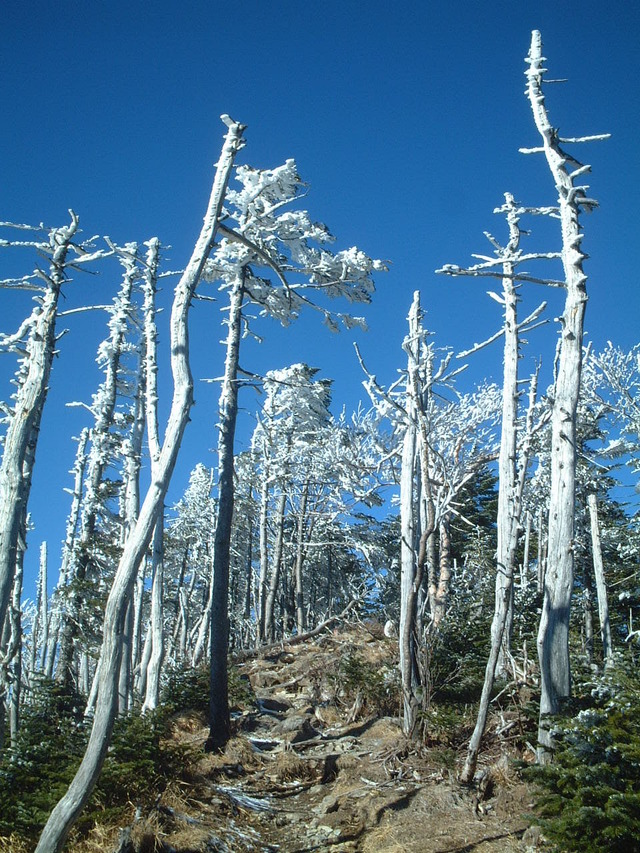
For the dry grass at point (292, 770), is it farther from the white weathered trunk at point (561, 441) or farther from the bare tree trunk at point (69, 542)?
the bare tree trunk at point (69, 542)

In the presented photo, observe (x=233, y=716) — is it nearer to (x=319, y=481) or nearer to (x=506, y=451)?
(x=506, y=451)

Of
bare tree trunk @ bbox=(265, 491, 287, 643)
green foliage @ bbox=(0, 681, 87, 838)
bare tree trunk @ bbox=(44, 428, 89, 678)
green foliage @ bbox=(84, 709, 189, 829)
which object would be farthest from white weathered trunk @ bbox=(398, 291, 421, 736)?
bare tree trunk @ bbox=(265, 491, 287, 643)

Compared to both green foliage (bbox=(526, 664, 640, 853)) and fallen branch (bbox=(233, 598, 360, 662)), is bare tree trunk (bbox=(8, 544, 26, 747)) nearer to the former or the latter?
fallen branch (bbox=(233, 598, 360, 662))

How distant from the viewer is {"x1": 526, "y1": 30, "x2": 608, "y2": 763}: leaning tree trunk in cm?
753

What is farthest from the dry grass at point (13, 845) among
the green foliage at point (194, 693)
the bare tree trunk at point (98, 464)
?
the bare tree trunk at point (98, 464)

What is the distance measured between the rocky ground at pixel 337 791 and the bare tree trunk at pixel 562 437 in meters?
1.15

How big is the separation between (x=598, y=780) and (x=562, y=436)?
403 centimetres

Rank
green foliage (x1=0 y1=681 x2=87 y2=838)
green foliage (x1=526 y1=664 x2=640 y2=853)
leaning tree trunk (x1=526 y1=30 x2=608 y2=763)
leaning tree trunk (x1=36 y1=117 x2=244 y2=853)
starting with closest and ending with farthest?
green foliage (x1=526 y1=664 x2=640 y2=853), leaning tree trunk (x1=36 y1=117 x2=244 y2=853), green foliage (x1=0 y1=681 x2=87 y2=838), leaning tree trunk (x1=526 y1=30 x2=608 y2=763)

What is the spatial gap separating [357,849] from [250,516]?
2668cm

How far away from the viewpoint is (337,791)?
8727 millimetres

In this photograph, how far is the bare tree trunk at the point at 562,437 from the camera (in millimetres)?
7527

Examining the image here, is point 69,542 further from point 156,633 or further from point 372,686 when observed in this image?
point 372,686

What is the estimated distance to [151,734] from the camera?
27.0ft

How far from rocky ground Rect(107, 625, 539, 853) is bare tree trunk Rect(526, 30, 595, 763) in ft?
3.77
